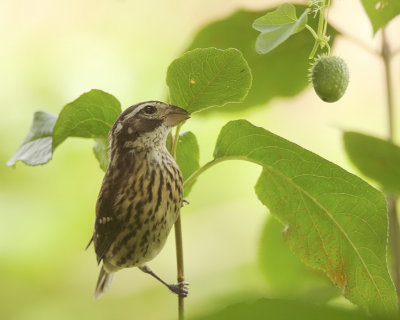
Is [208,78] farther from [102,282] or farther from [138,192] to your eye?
[102,282]

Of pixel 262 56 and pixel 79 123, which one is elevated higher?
pixel 262 56

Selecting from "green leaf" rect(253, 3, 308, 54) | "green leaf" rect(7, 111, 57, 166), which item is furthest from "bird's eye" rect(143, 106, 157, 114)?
"green leaf" rect(253, 3, 308, 54)

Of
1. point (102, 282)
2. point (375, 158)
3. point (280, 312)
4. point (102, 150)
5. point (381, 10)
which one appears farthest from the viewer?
point (102, 282)

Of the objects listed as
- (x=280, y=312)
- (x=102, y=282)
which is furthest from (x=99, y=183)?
(x=280, y=312)

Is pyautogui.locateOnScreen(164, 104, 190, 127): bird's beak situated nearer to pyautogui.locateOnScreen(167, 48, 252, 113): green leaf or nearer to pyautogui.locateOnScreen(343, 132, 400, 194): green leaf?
pyautogui.locateOnScreen(167, 48, 252, 113): green leaf

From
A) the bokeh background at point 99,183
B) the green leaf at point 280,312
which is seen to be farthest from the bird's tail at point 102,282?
the green leaf at point 280,312

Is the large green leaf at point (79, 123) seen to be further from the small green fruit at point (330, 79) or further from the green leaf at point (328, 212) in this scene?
the small green fruit at point (330, 79)

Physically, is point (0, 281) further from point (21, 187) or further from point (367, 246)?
point (367, 246)
